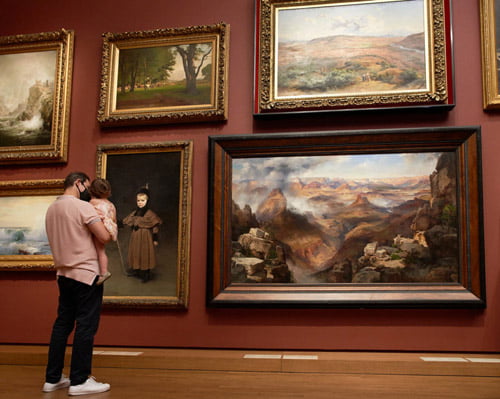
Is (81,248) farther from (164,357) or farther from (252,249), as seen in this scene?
(252,249)

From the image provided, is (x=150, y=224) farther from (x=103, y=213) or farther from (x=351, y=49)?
(x=351, y=49)

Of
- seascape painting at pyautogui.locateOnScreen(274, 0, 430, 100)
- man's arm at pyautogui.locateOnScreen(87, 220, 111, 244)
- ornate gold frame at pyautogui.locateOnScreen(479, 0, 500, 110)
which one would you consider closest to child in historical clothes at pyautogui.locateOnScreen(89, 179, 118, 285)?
man's arm at pyautogui.locateOnScreen(87, 220, 111, 244)

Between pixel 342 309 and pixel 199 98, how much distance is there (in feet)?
9.29

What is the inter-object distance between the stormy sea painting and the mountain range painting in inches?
91.4

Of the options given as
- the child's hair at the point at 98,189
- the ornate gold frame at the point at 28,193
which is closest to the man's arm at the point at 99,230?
the child's hair at the point at 98,189

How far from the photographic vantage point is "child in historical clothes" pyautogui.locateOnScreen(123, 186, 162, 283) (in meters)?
6.11

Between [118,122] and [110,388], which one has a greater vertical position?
[118,122]

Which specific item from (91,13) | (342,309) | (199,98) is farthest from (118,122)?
(342,309)

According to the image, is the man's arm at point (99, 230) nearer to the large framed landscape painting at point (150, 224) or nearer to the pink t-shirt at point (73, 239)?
the pink t-shirt at point (73, 239)

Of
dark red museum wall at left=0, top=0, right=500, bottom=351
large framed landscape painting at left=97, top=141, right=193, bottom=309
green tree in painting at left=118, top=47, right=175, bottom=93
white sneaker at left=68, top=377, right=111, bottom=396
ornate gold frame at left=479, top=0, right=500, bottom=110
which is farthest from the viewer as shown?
green tree in painting at left=118, top=47, right=175, bottom=93

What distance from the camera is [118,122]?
6371 mm

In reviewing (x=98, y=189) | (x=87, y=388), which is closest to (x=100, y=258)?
(x=98, y=189)

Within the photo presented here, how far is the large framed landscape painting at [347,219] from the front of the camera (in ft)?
18.4

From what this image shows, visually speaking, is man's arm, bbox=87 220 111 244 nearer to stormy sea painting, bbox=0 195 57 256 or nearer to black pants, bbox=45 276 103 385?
black pants, bbox=45 276 103 385
